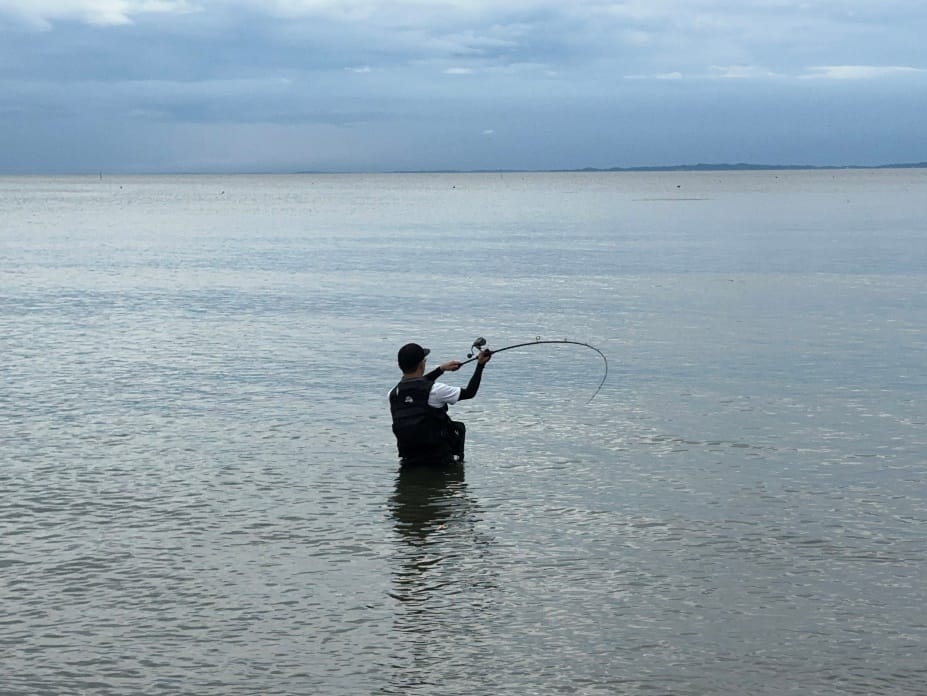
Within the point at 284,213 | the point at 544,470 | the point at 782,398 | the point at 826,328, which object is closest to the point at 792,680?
the point at 544,470

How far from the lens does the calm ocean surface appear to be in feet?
25.5

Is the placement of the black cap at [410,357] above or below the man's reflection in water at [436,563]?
above

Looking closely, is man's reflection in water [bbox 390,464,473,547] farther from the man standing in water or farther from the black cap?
the black cap

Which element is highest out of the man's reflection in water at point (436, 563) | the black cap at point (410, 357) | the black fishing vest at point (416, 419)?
the black cap at point (410, 357)

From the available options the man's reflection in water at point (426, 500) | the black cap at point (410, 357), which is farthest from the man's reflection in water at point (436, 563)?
the black cap at point (410, 357)

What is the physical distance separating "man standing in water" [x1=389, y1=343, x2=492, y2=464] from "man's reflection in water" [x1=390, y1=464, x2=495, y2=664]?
0.23 m

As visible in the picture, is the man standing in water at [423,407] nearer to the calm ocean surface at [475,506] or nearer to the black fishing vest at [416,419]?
the black fishing vest at [416,419]

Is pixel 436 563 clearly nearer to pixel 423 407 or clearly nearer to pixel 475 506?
pixel 475 506

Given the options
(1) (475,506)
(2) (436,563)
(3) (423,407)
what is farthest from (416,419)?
(2) (436,563)

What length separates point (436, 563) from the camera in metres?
9.60

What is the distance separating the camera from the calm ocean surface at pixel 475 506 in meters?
7.79

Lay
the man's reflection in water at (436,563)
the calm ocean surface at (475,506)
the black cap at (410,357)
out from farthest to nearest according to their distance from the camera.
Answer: the black cap at (410,357), the man's reflection in water at (436,563), the calm ocean surface at (475,506)

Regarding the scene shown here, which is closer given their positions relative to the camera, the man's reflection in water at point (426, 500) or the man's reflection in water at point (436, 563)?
the man's reflection in water at point (436, 563)

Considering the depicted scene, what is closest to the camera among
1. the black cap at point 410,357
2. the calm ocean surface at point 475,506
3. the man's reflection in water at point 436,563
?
the calm ocean surface at point 475,506
